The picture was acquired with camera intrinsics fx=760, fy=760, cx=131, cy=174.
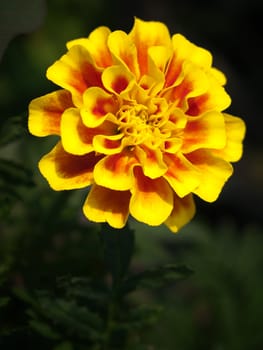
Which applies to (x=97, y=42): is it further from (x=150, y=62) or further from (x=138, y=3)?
(x=138, y=3)

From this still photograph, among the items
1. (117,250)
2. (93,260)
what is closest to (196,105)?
(117,250)

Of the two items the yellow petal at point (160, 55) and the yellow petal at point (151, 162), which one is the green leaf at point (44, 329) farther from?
the yellow petal at point (160, 55)

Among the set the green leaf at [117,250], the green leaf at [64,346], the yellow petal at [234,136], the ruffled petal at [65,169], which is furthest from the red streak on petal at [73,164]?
the green leaf at [64,346]

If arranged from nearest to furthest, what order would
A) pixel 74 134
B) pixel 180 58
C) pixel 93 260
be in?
pixel 74 134 < pixel 180 58 < pixel 93 260

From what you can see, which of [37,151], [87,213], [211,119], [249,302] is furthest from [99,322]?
[249,302]

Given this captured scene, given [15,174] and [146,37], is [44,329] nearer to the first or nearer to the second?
[15,174]

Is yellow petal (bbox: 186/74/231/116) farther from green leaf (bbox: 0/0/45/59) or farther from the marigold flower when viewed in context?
green leaf (bbox: 0/0/45/59)
